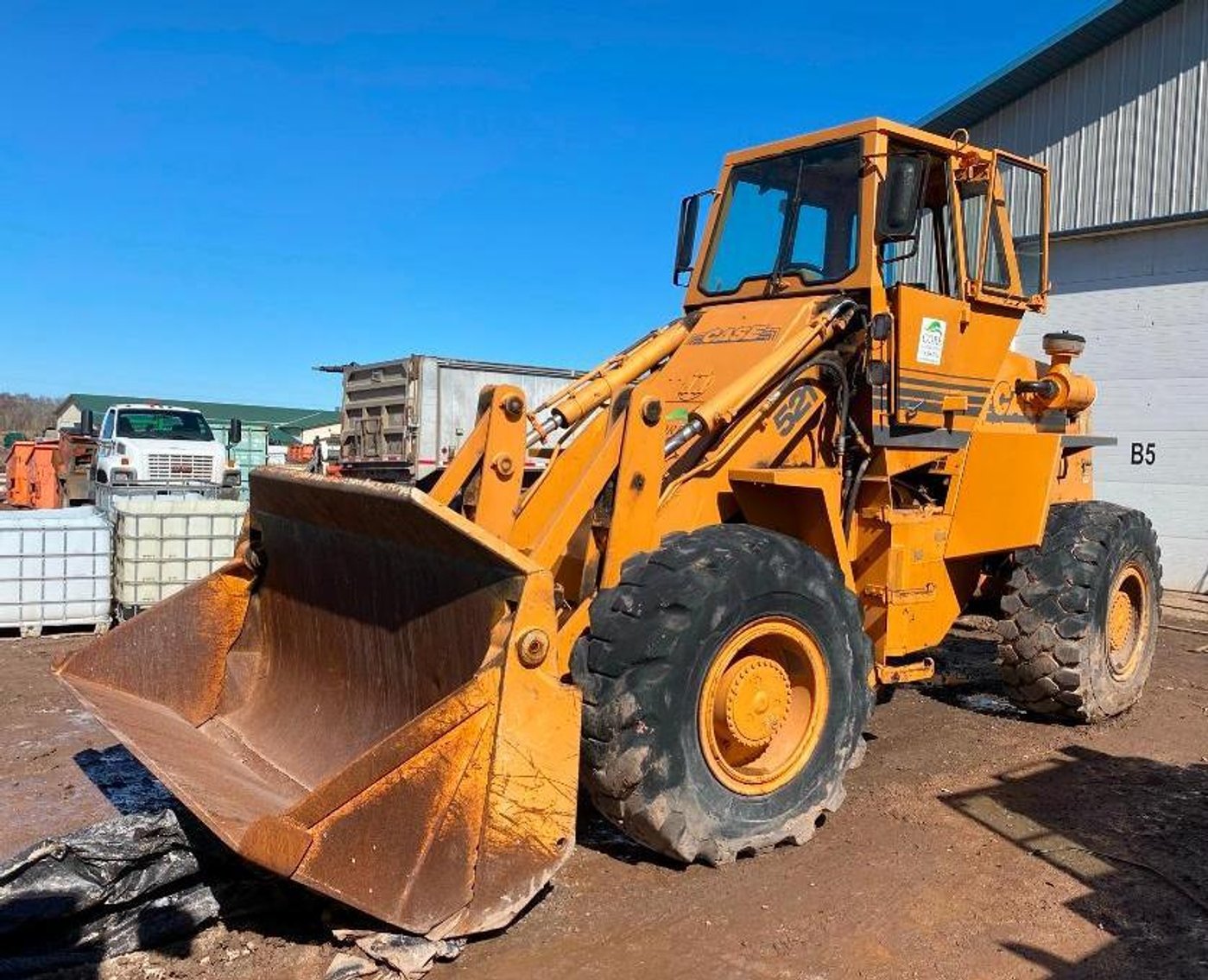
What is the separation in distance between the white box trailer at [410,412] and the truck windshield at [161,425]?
398 centimetres

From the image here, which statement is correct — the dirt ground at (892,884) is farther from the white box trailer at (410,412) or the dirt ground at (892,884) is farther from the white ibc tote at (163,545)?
the white box trailer at (410,412)

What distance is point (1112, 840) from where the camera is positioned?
475 centimetres

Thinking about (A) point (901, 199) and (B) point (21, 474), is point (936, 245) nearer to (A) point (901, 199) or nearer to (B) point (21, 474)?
(A) point (901, 199)

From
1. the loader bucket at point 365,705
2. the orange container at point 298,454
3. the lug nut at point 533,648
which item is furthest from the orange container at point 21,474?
the lug nut at point 533,648

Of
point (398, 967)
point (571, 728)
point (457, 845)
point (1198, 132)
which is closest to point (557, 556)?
point (571, 728)

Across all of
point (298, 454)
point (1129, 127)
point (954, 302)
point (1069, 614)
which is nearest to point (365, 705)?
point (954, 302)

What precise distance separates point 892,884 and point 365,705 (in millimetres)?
2307

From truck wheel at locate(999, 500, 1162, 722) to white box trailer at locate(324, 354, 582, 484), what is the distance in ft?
30.9

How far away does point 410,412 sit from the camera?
49.5 ft

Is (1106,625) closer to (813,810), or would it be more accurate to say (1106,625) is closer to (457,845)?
(813,810)

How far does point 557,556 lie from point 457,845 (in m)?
1.33

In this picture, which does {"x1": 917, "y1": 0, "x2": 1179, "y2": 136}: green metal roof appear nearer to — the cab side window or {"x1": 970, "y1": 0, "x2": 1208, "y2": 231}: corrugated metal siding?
{"x1": 970, "y1": 0, "x2": 1208, "y2": 231}: corrugated metal siding

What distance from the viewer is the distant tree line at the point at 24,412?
85.4 m

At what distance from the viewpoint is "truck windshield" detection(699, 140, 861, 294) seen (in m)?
5.63
